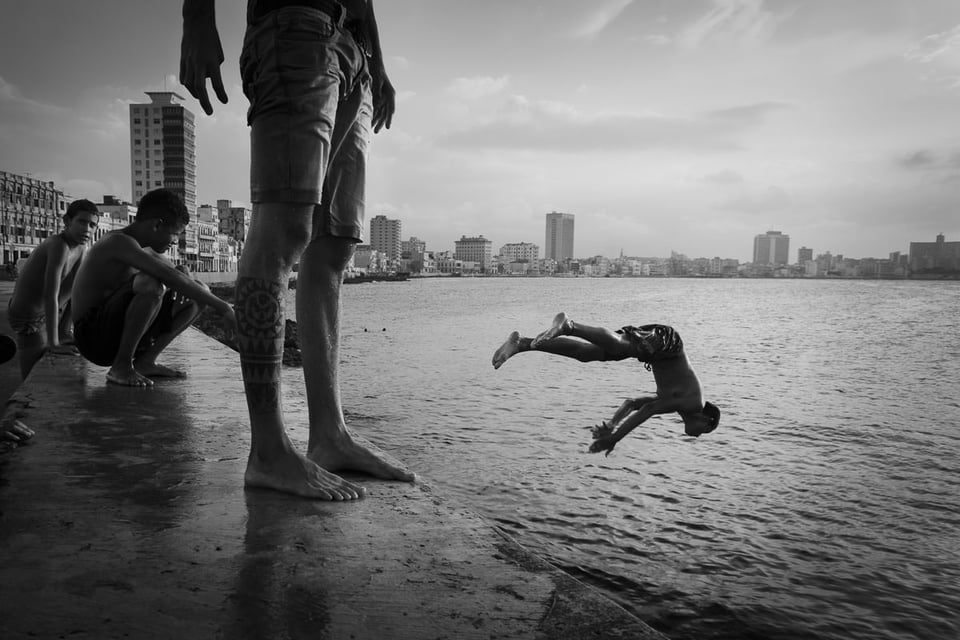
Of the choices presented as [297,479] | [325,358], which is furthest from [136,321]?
[297,479]

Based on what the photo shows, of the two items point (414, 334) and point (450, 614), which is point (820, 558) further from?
point (414, 334)

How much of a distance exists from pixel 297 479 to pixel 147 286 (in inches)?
131

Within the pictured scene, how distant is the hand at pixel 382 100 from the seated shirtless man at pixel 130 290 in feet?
7.18

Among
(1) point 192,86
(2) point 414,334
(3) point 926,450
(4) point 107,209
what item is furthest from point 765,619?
(4) point 107,209

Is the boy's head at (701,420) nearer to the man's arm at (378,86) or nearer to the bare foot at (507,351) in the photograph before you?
the bare foot at (507,351)

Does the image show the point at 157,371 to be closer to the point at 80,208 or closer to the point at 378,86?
the point at 80,208

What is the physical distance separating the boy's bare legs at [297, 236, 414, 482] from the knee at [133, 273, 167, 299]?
2667 mm

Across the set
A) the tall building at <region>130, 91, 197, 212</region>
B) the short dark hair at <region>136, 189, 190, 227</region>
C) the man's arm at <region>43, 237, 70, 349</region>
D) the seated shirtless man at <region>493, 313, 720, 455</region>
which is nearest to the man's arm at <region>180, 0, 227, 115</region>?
the seated shirtless man at <region>493, 313, 720, 455</region>

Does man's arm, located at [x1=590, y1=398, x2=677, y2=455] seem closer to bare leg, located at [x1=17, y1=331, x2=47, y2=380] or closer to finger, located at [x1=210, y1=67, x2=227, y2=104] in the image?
finger, located at [x1=210, y1=67, x2=227, y2=104]

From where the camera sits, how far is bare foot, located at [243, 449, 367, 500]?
2.50 metres

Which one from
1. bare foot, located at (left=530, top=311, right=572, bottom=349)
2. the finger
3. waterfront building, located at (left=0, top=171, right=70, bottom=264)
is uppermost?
waterfront building, located at (left=0, top=171, right=70, bottom=264)

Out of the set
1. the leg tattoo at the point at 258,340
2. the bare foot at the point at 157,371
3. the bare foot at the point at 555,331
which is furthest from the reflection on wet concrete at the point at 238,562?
the bare foot at the point at 157,371

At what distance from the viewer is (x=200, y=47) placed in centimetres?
282

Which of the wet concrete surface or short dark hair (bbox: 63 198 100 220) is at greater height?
short dark hair (bbox: 63 198 100 220)
